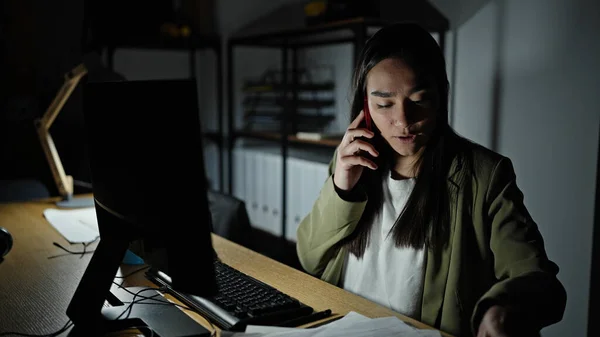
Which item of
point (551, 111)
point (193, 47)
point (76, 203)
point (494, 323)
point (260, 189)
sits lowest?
point (260, 189)

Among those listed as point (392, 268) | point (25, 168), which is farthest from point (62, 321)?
point (25, 168)

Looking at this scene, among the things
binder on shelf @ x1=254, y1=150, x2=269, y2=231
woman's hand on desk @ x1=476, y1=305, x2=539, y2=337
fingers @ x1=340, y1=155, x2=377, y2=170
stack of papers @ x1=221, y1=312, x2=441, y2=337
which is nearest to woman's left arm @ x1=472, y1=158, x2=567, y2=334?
woman's hand on desk @ x1=476, y1=305, x2=539, y2=337

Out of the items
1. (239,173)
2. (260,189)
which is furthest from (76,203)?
(239,173)

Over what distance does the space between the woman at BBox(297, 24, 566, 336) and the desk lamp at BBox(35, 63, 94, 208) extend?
1.08m

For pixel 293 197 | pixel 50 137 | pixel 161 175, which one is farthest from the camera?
pixel 293 197

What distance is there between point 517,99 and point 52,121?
1.70m

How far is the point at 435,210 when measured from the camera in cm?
128

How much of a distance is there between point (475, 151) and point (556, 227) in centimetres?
96

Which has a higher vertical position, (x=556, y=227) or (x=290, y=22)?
(x=290, y=22)

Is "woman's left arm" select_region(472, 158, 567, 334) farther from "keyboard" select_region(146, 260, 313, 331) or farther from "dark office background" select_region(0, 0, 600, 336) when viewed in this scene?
"dark office background" select_region(0, 0, 600, 336)

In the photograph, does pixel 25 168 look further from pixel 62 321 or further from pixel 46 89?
pixel 62 321

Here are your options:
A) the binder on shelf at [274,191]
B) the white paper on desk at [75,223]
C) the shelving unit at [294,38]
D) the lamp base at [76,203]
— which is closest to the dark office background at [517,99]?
the shelving unit at [294,38]

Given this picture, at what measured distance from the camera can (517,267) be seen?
3.47ft

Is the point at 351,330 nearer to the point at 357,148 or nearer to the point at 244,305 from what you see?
the point at 244,305
